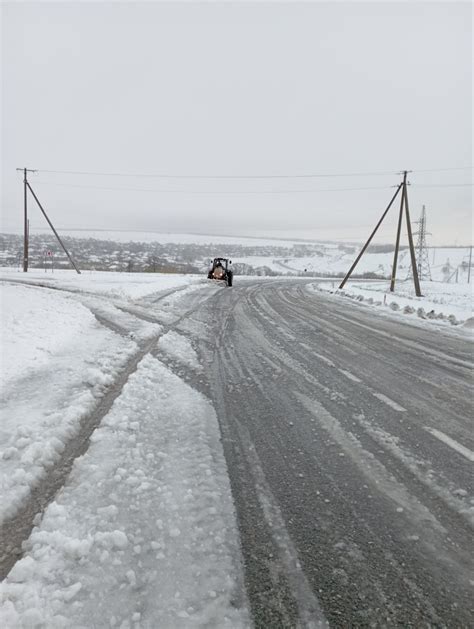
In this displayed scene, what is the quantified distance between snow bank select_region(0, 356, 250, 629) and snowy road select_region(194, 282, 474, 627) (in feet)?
0.65

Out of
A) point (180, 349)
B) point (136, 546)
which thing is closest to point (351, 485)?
point (136, 546)

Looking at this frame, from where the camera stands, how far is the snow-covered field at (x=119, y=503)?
2.20 m

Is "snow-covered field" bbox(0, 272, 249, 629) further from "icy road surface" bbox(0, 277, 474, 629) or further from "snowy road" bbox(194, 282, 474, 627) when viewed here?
"snowy road" bbox(194, 282, 474, 627)

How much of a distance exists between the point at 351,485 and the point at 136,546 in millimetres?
1854

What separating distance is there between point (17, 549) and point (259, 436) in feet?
8.04

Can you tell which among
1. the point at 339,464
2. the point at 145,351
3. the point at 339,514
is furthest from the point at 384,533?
the point at 145,351

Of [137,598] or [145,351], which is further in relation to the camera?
[145,351]

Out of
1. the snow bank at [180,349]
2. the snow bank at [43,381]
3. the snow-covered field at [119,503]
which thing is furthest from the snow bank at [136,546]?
the snow bank at [180,349]

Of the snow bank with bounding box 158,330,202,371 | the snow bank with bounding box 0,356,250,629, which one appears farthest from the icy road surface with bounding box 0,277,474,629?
the snow bank with bounding box 158,330,202,371

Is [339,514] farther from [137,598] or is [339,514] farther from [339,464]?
[137,598]

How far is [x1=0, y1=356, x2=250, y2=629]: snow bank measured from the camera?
215cm

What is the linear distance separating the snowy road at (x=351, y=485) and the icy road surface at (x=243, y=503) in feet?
0.05

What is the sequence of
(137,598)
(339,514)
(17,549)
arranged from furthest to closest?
(339,514)
(17,549)
(137,598)

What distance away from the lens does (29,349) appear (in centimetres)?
722
